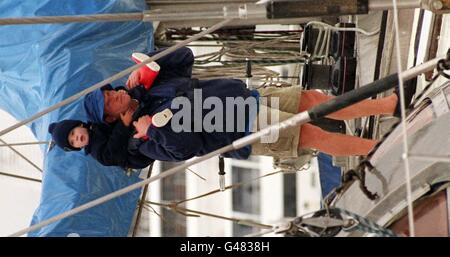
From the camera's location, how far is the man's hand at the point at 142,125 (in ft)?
14.9

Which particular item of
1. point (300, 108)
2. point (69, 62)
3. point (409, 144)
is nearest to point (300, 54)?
point (69, 62)

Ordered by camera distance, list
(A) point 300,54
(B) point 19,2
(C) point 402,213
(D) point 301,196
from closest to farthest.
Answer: (C) point 402,213
(B) point 19,2
(A) point 300,54
(D) point 301,196

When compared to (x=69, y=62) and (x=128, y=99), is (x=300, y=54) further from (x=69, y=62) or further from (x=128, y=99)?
(x=128, y=99)

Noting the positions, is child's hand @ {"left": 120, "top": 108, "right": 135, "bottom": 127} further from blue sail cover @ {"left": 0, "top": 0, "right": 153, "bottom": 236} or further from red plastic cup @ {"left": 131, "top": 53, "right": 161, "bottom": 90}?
blue sail cover @ {"left": 0, "top": 0, "right": 153, "bottom": 236}

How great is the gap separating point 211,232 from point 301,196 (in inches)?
50.3

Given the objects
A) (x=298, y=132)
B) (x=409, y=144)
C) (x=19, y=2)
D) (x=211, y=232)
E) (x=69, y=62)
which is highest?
(x=211, y=232)

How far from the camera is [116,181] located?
5.57 metres

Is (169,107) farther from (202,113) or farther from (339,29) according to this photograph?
(339,29)

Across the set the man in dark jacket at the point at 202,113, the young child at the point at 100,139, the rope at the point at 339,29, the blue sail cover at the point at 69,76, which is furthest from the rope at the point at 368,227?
the rope at the point at 339,29

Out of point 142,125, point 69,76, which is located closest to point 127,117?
point 142,125

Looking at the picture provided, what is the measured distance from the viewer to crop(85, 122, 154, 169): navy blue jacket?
182 inches

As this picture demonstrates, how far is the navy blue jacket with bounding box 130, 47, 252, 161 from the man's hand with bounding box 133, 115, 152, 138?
0.11 feet

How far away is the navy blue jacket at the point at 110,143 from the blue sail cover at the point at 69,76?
0.69 meters
